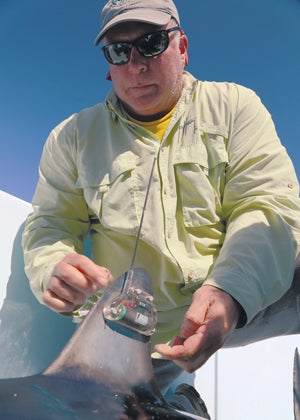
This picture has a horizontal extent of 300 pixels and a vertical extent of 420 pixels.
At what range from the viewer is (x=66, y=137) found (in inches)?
77.7

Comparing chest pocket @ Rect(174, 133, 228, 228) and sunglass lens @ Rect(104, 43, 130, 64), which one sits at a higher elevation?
sunglass lens @ Rect(104, 43, 130, 64)

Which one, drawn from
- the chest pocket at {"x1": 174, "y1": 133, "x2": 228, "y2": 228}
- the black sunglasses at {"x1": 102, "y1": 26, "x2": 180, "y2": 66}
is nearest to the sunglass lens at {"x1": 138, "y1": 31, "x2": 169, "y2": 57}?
the black sunglasses at {"x1": 102, "y1": 26, "x2": 180, "y2": 66}

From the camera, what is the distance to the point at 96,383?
93cm

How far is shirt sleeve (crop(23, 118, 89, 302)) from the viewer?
1.83 metres

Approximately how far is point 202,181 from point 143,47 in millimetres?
565

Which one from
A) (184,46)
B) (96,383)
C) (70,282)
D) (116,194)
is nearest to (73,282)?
(70,282)

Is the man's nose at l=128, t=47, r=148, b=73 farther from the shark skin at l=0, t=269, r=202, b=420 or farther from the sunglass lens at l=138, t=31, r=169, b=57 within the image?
the shark skin at l=0, t=269, r=202, b=420

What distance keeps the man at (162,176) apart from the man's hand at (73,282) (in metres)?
0.06

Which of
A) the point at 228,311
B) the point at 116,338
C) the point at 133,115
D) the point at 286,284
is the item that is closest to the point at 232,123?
the point at 133,115

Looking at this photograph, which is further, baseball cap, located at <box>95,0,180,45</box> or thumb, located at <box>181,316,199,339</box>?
baseball cap, located at <box>95,0,180,45</box>

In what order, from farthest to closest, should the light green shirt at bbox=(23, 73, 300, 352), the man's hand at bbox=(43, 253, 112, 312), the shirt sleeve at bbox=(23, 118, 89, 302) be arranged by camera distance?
1. the shirt sleeve at bbox=(23, 118, 89, 302)
2. the light green shirt at bbox=(23, 73, 300, 352)
3. the man's hand at bbox=(43, 253, 112, 312)

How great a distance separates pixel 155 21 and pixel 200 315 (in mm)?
1162

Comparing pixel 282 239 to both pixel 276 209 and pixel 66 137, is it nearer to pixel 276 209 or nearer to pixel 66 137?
pixel 276 209

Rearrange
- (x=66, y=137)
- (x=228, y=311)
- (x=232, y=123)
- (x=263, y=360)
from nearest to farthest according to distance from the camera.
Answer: (x=228, y=311), (x=232, y=123), (x=66, y=137), (x=263, y=360)
